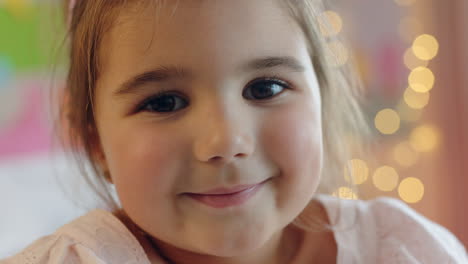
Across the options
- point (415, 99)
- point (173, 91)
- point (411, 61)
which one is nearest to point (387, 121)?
point (415, 99)

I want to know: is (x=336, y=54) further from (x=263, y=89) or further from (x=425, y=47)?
(x=425, y=47)

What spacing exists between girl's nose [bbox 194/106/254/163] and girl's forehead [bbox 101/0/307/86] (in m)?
0.07

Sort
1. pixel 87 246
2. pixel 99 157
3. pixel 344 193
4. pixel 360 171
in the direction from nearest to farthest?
pixel 87 246, pixel 99 157, pixel 344 193, pixel 360 171

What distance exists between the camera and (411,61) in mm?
2064

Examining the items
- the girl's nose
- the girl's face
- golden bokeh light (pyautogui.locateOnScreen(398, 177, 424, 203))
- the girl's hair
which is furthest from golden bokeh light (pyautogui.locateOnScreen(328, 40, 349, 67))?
golden bokeh light (pyautogui.locateOnScreen(398, 177, 424, 203))

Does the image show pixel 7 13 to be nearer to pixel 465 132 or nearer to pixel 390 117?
pixel 390 117

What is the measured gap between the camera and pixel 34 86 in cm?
166

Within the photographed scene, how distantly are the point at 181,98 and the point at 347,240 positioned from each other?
16.4 inches

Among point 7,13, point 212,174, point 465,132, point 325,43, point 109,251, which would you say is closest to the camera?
point 212,174

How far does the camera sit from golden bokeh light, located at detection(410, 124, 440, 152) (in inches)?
81.8

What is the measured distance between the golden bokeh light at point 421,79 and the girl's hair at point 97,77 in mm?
1002

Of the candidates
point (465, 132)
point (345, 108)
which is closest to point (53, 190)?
point (345, 108)

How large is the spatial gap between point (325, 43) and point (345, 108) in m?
0.18

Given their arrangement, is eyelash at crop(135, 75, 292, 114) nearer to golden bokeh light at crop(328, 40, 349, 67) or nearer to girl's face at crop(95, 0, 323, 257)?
girl's face at crop(95, 0, 323, 257)
